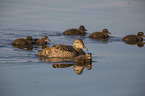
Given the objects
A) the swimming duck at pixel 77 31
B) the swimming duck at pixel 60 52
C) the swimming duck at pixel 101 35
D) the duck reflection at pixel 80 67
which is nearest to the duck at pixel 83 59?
the duck reflection at pixel 80 67

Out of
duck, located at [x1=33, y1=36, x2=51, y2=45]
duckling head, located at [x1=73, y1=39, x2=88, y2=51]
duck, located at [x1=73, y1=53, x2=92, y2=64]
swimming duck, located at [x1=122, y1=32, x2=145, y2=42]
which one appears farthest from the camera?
swimming duck, located at [x1=122, y1=32, x2=145, y2=42]

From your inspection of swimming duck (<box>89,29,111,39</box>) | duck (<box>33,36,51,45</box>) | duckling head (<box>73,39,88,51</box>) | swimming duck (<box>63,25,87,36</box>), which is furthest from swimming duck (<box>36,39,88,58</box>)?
swimming duck (<box>63,25,87,36</box>)

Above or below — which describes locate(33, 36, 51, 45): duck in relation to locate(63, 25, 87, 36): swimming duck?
below

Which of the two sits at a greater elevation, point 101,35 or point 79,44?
point 101,35

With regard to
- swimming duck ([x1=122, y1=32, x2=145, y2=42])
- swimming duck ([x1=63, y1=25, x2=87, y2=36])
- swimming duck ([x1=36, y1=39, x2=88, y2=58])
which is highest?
swimming duck ([x1=63, y1=25, x2=87, y2=36])

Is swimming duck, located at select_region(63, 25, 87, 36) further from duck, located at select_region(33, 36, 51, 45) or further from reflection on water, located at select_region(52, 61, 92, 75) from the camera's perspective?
reflection on water, located at select_region(52, 61, 92, 75)

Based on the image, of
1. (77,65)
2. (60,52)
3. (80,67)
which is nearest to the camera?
(80,67)

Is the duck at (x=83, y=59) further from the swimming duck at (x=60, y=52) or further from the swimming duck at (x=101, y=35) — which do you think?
the swimming duck at (x=101, y=35)

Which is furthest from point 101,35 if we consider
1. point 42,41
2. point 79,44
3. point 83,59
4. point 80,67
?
point 80,67

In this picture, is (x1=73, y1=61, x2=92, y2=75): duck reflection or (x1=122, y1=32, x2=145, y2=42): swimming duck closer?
(x1=73, y1=61, x2=92, y2=75): duck reflection

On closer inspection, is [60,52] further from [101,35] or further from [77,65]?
[101,35]

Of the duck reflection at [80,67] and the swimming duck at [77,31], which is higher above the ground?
the swimming duck at [77,31]

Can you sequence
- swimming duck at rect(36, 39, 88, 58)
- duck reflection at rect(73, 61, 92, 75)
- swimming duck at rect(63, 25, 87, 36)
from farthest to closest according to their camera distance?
swimming duck at rect(63, 25, 87, 36) → swimming duck at rect(36, 39, 88, 58) → duck reflection at rect(73, 61, 92, 75)
